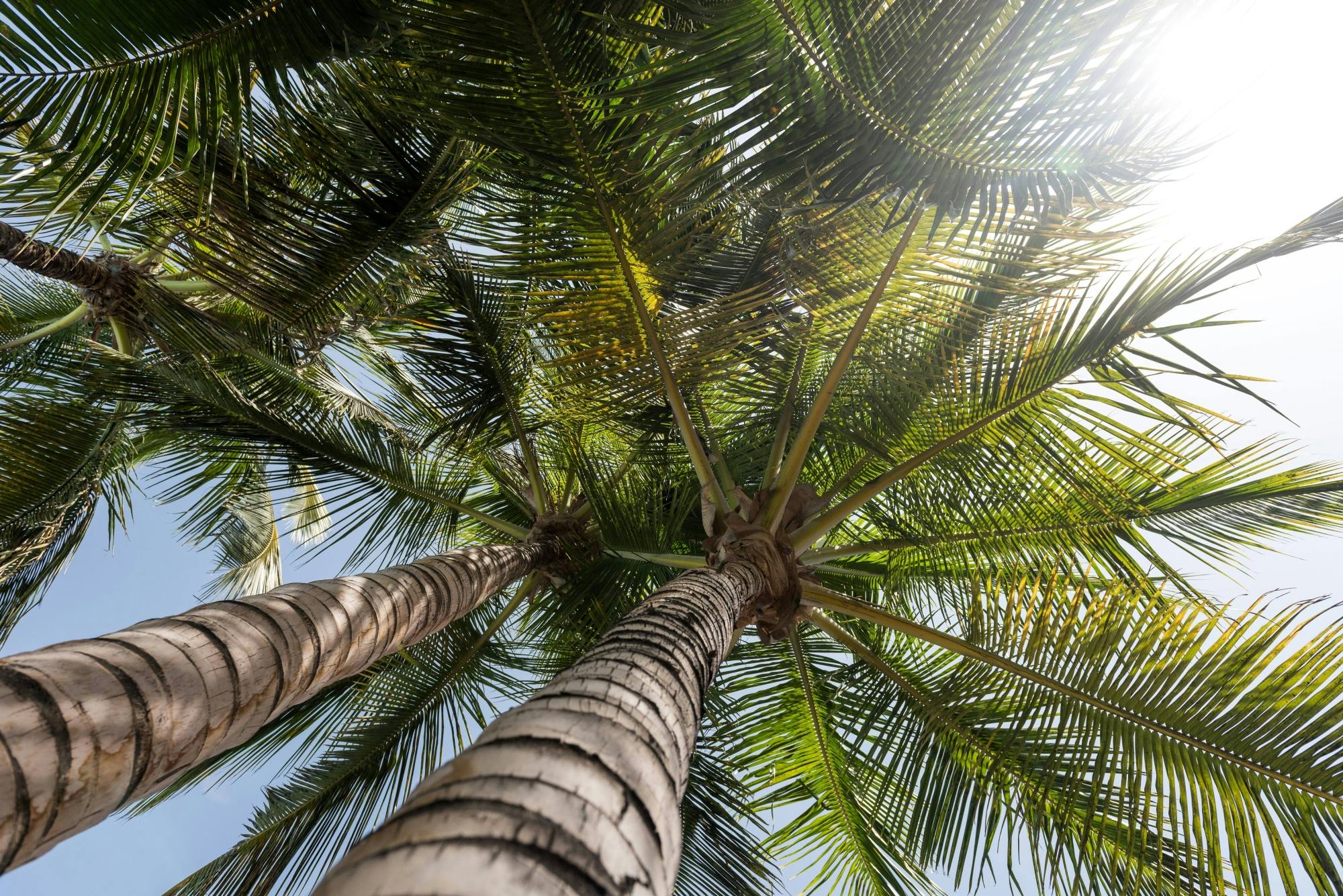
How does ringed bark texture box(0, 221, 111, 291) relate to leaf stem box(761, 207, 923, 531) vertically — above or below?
above

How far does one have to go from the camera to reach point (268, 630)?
6.56ft

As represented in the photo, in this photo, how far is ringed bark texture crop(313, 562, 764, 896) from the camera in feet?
2.36

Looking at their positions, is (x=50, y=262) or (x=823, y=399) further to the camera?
(x=50, y=262)

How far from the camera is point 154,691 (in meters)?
1.54

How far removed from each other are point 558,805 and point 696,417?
11.8 ft

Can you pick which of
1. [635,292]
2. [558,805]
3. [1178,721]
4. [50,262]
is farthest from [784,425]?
[50,262]

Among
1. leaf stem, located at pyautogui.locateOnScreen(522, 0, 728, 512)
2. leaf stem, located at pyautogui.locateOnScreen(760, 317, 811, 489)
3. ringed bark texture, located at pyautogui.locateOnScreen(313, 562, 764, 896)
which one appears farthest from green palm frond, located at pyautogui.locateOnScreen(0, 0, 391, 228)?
leaf stem, located at pyautogui.locateOnScreen(760, 317, 811, 489)

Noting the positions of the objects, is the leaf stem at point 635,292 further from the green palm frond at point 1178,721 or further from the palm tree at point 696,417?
the green palm frond at point 1178,721

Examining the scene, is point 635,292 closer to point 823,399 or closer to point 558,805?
point 823,399

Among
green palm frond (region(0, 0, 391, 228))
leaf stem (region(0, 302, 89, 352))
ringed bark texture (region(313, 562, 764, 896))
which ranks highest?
leaf stem (region(0, 302, 89, 352))

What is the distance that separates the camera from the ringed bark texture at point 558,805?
0.72 m

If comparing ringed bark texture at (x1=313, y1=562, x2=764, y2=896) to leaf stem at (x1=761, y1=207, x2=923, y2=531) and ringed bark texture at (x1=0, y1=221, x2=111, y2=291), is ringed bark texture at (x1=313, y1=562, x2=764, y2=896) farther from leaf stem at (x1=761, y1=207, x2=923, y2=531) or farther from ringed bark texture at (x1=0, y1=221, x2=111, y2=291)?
ringed bark texture at (x1=0, y1=221, x2=111, y2=291)

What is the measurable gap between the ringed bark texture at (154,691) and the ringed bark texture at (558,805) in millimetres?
872

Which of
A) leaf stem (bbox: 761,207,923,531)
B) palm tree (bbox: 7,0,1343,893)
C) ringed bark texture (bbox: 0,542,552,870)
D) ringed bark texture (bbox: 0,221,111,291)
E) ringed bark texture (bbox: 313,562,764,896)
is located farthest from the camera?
ringed bark texture (bbox: 0,221,111,291)
